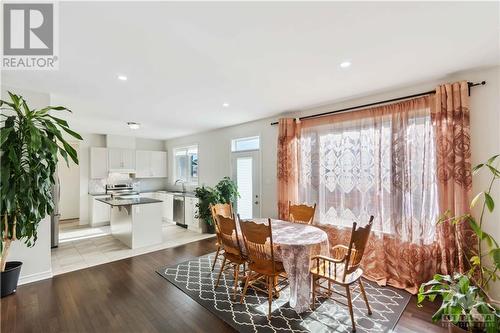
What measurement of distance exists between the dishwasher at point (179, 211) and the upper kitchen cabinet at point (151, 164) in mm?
1749

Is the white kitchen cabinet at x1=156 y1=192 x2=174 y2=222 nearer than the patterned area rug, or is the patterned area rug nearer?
the patterned area rug

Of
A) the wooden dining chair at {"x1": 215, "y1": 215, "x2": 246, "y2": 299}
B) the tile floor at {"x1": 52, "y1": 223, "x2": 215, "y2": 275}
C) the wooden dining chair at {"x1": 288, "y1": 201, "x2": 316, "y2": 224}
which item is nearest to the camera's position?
the wooden dining chair at {"x1": 215, "y1": 215, "x2": 246, "y2": 299}

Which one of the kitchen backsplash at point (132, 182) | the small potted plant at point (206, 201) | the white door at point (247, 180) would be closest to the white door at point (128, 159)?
the kitchen backsplash at point (132, 182)

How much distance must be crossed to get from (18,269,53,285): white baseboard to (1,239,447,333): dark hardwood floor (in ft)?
0.34

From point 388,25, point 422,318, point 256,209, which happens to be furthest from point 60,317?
point 388,25

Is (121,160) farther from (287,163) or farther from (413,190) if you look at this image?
(413,190)

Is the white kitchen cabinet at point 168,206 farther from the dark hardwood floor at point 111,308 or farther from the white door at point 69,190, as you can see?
the dark hardwood floor at point 111,308

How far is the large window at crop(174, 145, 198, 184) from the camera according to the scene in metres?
6.98

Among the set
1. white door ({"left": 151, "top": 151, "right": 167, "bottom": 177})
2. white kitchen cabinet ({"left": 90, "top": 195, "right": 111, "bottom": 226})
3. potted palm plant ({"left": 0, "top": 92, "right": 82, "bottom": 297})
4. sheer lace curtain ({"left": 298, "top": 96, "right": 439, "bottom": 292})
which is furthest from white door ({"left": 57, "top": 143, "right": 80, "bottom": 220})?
sheer lace curtain ({"left": 298, "top": 96, "right": 439, "bottom": 292})

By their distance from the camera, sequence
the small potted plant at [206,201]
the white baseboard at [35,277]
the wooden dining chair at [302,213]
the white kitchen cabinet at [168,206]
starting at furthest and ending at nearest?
the white kitchen cabinet at [168,206], the small potted plant at [206,201], the wooden dining chair at [302,213], the white baseboard at [35,277]

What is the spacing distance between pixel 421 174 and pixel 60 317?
4.48 metres

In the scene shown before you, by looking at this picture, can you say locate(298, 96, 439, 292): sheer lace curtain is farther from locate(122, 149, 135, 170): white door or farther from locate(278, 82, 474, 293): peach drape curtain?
locate(122, 149, 135, 170): white door

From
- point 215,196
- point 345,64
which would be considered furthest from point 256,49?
point 215,196

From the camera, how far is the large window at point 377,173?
2.86 metres
